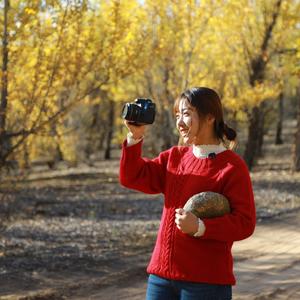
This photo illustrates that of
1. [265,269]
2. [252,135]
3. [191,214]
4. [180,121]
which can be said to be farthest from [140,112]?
[252,135]

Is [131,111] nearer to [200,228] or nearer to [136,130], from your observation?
[136,130]

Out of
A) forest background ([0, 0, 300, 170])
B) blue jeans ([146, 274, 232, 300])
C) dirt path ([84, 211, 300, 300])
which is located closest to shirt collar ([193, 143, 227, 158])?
blue jeans ([146, 274, 232, 300])

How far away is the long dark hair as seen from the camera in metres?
2.67

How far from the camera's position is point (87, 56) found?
8227 millimetres

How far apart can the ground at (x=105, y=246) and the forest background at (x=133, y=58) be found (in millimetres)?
1234

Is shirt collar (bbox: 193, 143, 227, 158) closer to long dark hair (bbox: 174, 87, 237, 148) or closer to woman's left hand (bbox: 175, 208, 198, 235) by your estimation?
long dark hair (bbox: 174, 87, 237, 148)

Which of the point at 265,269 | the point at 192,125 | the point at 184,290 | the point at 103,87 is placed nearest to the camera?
the point at 184,290

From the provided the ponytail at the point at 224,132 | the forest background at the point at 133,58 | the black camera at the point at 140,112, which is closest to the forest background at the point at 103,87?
the forest background at the point at 133,58

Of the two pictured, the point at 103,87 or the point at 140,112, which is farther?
the point at 103,87

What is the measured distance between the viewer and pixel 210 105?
105 inches

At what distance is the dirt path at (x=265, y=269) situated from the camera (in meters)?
5.88

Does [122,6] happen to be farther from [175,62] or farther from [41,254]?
[175,62]

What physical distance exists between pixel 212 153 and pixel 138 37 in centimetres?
620

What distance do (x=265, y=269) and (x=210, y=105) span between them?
4.63m
